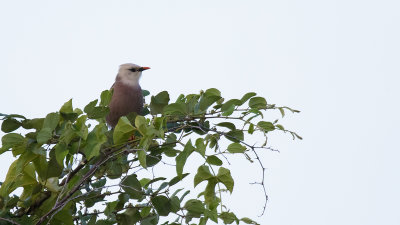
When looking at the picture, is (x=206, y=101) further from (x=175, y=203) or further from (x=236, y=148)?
(x=175, y=203)

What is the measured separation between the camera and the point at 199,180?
8.07ft

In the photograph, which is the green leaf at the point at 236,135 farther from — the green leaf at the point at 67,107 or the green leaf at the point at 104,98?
the green leaf at the point at 67,107

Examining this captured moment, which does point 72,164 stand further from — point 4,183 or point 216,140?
point 216,140

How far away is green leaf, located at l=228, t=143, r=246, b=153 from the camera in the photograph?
2402 mm

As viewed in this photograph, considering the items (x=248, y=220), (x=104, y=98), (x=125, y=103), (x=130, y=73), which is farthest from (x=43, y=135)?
(x=130, y=73)

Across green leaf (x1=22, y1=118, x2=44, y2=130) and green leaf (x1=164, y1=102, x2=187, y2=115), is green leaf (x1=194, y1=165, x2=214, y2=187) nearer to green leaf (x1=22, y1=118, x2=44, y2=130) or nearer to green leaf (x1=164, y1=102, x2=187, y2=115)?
green leaf (x1=164, y1=102, x2=187, y2=115)

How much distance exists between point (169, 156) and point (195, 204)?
0.88 ft

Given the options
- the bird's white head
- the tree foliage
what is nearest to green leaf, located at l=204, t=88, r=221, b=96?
the tree foliage

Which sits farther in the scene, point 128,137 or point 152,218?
point 152,218

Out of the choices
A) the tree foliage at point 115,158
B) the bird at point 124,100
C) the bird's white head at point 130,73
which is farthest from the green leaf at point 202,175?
the bird's white head at point 130,73

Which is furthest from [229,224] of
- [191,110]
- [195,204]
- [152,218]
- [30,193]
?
[30,193]

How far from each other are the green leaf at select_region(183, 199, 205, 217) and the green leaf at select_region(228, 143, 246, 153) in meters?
0.37

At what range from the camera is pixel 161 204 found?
2.63 m

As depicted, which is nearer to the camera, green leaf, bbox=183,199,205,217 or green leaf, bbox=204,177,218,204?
green leaf, bbox=204,177,218,204
